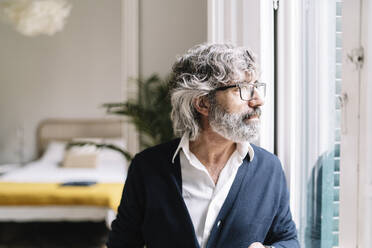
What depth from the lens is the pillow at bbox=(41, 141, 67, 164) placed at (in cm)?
534

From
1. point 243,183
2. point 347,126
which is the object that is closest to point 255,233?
point 243,183

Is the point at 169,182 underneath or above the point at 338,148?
underneath

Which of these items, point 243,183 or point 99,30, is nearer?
point 243,183

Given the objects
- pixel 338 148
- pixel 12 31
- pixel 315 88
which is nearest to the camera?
pixel 338 148

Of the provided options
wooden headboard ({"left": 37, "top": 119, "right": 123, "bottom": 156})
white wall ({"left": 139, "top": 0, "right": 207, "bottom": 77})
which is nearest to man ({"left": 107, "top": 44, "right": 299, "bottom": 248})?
white wall ({"left": 139, "top": 0, "right": 207, "bottom": 77})

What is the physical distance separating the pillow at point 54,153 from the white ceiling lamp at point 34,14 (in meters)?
1.62

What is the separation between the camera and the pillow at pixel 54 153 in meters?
5.34

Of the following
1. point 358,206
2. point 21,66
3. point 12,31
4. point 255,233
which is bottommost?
point 255,233

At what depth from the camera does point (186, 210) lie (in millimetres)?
1256

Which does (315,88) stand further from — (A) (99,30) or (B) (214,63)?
(A) (99,30)

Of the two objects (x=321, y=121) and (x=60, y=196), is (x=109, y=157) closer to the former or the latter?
(x=60, y=196)

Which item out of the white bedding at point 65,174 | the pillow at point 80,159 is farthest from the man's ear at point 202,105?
the pillow at point 80,159

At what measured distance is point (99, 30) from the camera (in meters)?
5.89

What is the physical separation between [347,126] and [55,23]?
5109mm
